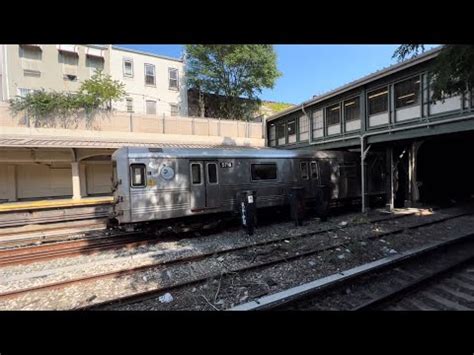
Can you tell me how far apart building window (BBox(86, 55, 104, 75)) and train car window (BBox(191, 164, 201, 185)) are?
1707 cm

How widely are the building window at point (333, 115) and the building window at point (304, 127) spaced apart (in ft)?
5.51

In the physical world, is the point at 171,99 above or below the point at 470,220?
above

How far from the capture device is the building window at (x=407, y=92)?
10648 millimetres

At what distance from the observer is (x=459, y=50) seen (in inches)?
164

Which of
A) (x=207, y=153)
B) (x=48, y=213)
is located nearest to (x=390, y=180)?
(x=207, y=153)

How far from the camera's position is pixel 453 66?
4.45 meters

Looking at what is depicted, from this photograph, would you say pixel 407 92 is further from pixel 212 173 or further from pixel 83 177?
pixel 83 177

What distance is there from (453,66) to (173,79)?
22.2m
